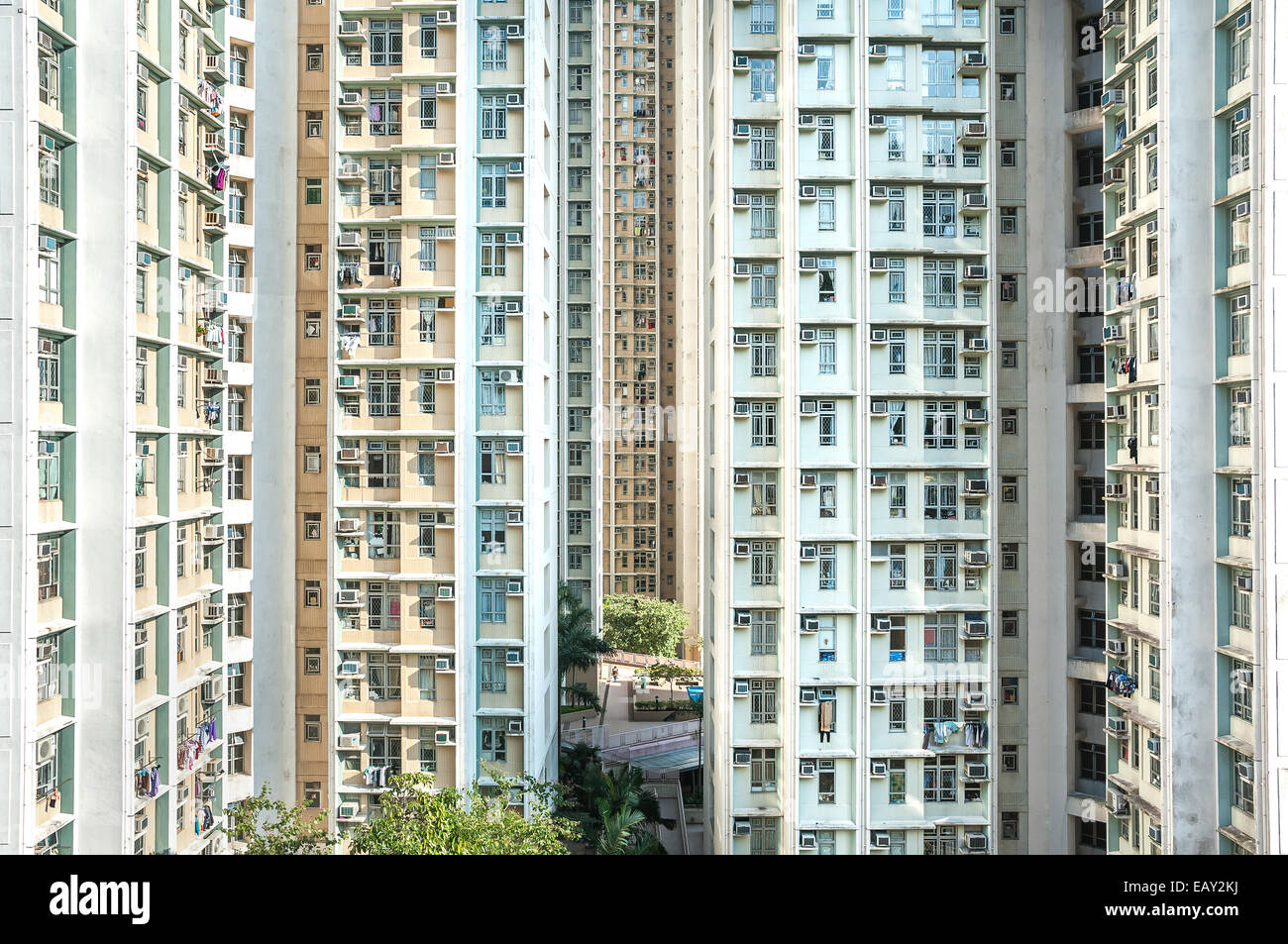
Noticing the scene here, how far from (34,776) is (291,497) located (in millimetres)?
3873

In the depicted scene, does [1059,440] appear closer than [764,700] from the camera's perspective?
No

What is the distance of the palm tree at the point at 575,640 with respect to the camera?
43.3 feet

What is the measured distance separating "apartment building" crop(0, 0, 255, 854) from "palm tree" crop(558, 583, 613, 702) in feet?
21.7

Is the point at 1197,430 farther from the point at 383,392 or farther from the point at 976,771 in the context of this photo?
the point at 383,392

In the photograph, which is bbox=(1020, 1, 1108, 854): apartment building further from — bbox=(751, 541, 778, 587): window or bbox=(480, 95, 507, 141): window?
bbox=(480, 95, 507, 141): window

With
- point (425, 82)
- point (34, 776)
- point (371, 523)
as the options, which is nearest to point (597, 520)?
point (371, 523)

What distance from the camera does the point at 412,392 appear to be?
838 centimetres

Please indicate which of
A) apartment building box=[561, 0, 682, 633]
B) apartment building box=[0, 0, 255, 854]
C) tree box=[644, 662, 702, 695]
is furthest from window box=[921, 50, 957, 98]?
apartment building box=[561, 0, 682, 633]

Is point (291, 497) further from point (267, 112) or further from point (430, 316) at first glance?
point (267, 112)

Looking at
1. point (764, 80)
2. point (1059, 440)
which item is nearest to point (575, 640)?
point (1059, 440)

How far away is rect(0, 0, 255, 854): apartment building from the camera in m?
4.84

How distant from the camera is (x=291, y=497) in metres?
8.49

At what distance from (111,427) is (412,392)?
320 centimetres

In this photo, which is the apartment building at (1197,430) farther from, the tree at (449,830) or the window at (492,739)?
Answer: the window at (492,739)
